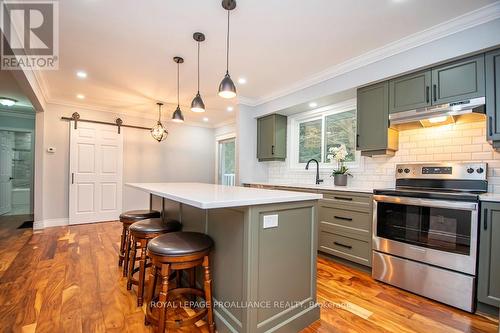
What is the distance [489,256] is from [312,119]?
2.82 meters

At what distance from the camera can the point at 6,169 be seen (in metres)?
5.73

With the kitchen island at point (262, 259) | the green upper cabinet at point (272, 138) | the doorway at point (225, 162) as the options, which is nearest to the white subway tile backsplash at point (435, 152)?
the green upper cabinet at point (272, 138)

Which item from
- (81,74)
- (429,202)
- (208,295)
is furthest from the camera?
(81,74)

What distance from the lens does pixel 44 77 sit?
3529 mm

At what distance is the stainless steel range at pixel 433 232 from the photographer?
1.88 metres

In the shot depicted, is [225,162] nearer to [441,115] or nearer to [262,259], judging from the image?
[441,115]

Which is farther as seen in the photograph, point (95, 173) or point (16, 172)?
point (16, 172)

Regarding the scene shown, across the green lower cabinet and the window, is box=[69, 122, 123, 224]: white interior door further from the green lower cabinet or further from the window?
the green lower cabinet

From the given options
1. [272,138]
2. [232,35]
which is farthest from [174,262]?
[272,138]

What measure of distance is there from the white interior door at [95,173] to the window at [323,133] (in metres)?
3.89

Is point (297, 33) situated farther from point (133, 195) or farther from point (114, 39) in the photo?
point (133, 195)

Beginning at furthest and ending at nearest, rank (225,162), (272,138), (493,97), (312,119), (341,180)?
(225,162) < (272,138) < (312,119) < (341,180) < (493,97)

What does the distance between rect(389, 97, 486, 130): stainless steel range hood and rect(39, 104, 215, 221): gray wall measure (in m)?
4.97

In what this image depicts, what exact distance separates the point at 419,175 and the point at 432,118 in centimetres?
63
